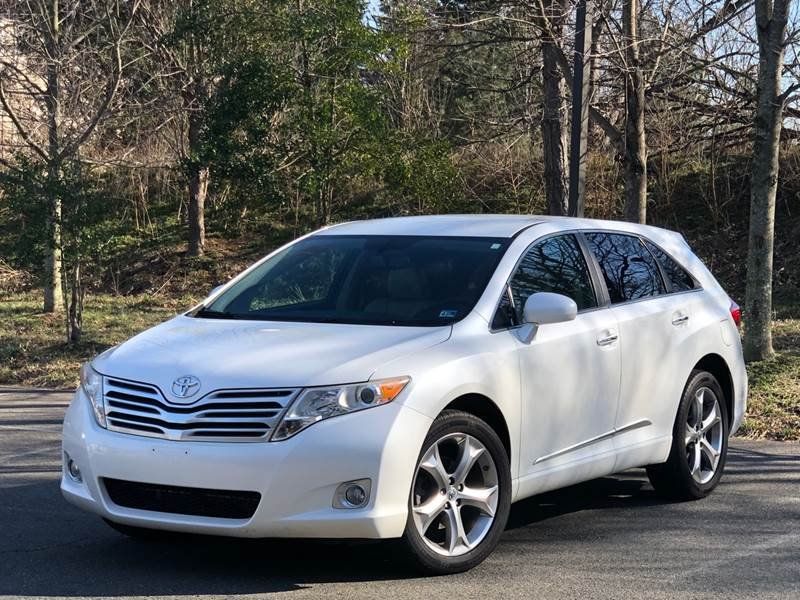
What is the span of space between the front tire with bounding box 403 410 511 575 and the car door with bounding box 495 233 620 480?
0.96ft

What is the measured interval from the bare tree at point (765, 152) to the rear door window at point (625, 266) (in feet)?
16.4

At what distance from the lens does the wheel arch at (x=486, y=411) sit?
17.1 feet

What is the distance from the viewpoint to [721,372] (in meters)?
7.23

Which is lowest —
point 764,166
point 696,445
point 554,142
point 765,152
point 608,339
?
point 696,445

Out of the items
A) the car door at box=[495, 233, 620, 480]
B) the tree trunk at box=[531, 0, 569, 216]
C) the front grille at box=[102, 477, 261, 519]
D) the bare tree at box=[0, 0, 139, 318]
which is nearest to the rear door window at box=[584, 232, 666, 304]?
the car door at box=[495, 233, 620, 480]

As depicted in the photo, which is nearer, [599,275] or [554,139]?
[599,275]

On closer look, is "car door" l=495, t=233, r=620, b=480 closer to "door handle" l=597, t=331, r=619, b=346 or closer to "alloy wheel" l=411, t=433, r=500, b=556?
"door handle" l=597, t=331, r=619, b=346

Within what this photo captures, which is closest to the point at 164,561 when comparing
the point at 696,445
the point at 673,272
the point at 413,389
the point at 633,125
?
the point at 413,389

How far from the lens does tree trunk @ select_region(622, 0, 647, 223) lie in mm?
12656

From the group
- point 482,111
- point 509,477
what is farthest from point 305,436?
point 482,111

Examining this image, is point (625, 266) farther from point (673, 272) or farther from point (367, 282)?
point (367, 282)

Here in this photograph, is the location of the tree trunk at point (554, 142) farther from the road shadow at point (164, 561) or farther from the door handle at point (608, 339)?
the road shadow at point (164, 561)

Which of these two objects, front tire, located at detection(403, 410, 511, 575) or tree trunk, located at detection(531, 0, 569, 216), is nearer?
front tire, located at detection(403, 410, 511, 575)

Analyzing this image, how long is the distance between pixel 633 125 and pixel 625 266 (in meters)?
6.57
